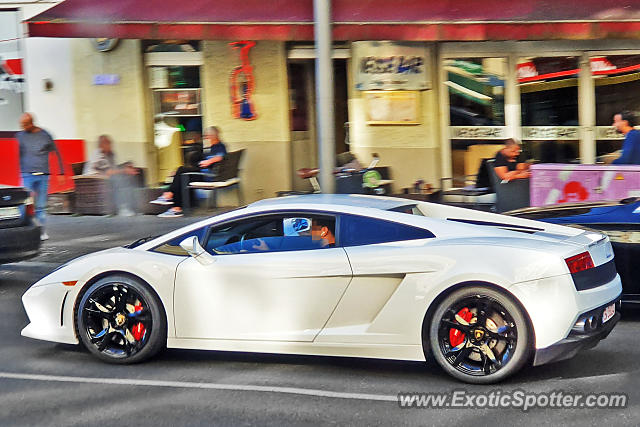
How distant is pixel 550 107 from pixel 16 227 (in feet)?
26.8

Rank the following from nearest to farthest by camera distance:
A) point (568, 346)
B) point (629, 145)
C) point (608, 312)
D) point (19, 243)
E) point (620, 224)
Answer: point (568, 346) → point (608, 312) → point (620, 224) → point (19, 243) → point (629, 145)

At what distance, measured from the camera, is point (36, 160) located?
1428cm

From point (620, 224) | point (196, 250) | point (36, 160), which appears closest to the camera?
point (196, 250)

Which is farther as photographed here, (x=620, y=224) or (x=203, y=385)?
(x=620, y=224)

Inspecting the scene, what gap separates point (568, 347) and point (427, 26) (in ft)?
27.1

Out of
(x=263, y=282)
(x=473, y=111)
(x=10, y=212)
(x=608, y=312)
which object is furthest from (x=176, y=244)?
(x=473, y=111)

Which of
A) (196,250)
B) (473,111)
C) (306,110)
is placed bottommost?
(196,250)

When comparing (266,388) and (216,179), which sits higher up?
(216,179)

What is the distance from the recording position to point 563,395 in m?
6.42

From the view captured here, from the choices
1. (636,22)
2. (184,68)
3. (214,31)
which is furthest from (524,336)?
(184,68)

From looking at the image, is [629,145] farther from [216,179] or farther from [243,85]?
[243,85]

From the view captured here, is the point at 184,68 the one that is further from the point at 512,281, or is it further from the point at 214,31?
the point at 512,281

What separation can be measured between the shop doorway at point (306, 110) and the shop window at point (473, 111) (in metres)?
1.80

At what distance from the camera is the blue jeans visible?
14.3m
